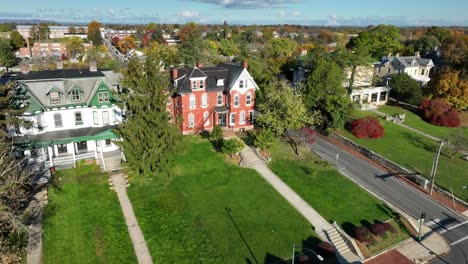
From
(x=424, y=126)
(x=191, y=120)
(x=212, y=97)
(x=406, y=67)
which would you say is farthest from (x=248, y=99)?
(x=406, y=67)

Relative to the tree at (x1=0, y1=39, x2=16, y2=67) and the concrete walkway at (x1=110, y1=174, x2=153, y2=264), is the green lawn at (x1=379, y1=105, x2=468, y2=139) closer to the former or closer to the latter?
the concrete walkway at (x1=110, y1=174, x2=153, y2=264)

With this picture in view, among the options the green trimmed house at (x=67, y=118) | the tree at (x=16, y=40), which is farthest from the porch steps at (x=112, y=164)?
the tree at (x=16, y=40)

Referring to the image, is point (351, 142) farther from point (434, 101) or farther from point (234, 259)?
point (234, 259)

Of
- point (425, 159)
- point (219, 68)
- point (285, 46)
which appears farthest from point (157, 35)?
point (425, 159)

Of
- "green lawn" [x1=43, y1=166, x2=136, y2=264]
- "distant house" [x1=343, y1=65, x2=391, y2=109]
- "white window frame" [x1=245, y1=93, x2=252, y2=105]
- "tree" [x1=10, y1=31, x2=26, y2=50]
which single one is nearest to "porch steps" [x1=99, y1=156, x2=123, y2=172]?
"green lawn" [x1=43, y1=166, x2=136, y2=264]

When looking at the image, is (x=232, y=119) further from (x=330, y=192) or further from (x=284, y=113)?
(x=330, y=192)

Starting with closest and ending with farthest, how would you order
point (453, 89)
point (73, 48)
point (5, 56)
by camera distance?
1. point (453, 89)
2. point (5, 56)
3. point (73, 48)
